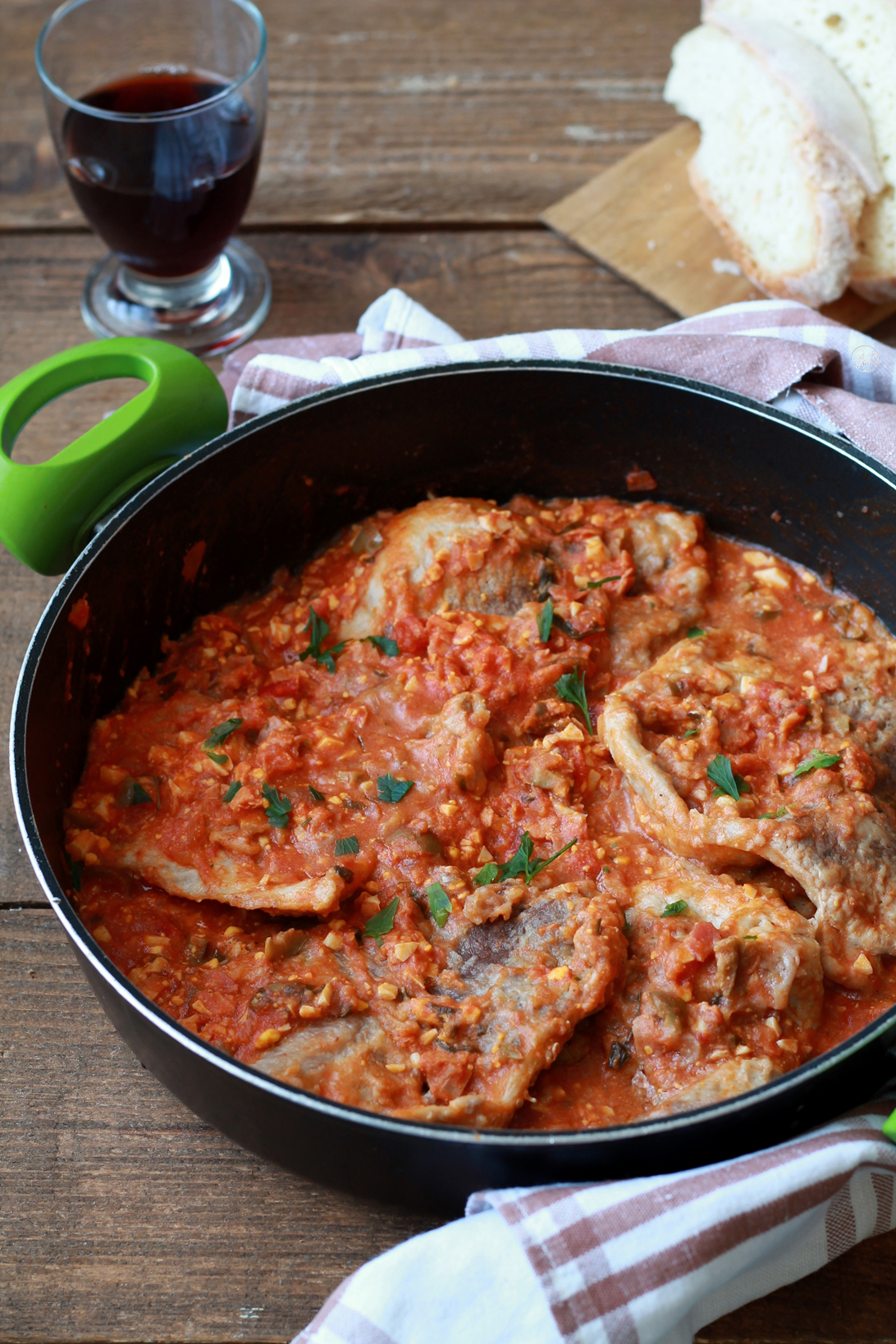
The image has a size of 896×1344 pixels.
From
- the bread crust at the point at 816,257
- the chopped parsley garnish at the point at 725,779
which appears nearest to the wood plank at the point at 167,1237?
the chopped parsley garnish at the point at 725,779

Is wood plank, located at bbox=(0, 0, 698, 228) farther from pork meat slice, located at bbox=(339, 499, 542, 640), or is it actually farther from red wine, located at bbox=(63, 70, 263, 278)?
pork meat slice, located at bbox=(339, 499, 542, 640)

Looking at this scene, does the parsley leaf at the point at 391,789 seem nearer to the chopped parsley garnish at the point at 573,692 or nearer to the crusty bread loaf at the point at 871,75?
the chopped parsley garnish at the point at 573,692

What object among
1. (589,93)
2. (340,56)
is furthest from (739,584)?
(340,56)

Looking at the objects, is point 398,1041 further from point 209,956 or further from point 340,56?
point 340,56

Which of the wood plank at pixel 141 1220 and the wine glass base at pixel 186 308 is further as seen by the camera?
the wine glass base at pixel 186 308

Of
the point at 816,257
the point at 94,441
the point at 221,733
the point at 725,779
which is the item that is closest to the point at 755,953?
the point at 725,779

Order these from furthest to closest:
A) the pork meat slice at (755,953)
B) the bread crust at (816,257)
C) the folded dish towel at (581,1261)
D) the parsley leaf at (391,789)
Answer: the bread crust at (816,257), the parsley leaf at (391,789), the pork meat slice at (755,953), the folded dish towel at (581,1261)

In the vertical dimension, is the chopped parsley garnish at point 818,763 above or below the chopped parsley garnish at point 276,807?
above
